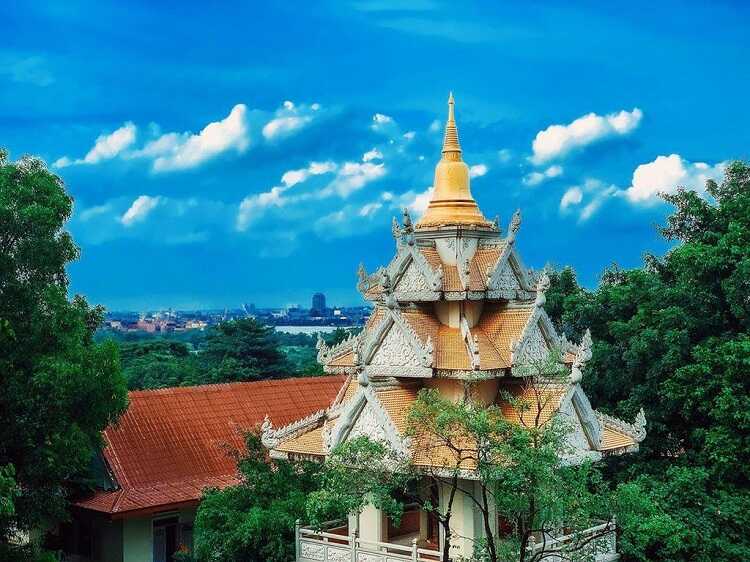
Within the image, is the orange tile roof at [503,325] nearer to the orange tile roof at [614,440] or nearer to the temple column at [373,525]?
the orange tile roof at [614,440]

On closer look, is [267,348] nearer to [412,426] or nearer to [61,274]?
[61,274]

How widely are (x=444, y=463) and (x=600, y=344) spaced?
30.5ft

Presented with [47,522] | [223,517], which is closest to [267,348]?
[47,522]

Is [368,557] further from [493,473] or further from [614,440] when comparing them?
[614,440]

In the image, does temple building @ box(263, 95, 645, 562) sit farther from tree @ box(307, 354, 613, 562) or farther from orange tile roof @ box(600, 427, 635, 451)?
tree @ box(307, 354, 613, 562)

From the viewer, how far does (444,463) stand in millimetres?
17109

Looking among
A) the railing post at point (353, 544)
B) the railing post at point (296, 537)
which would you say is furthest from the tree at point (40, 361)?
the railing post at point (353, 544)

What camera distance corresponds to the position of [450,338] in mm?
19578

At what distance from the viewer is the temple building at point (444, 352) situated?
61.4 feet

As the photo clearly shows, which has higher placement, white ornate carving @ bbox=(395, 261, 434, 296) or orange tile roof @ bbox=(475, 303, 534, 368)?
white ornate carving @ bbox=(395, 261, 434, 296)

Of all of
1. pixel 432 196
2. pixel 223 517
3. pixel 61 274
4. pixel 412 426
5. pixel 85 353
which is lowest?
pixel 223 517

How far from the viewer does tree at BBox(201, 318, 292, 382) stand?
46906 millimetres

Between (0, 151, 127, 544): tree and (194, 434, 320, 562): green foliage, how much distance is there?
2.97 meters

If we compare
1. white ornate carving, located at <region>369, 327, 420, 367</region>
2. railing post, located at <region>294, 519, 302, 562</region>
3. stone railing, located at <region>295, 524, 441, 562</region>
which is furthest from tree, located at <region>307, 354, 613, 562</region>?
railing post, located at <region>294, 519, 302, 562</region>
